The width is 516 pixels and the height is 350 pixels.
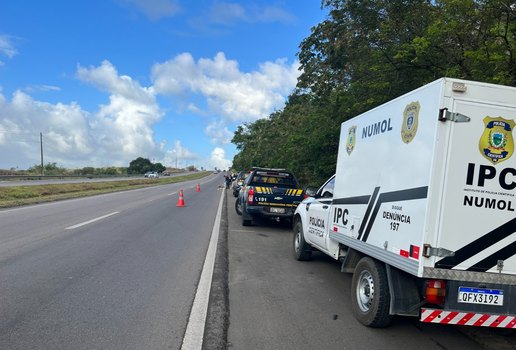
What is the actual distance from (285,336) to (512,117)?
3117mm

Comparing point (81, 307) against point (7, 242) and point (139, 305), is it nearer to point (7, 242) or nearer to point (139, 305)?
point (139, 305)

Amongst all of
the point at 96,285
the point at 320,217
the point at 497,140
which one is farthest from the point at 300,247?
the point at 497,140

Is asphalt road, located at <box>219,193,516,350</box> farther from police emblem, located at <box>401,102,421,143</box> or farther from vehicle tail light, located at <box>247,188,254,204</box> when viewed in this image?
vehicle tail light, located at <box>247,188,254,204</box>

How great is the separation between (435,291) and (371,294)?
34.2 inches

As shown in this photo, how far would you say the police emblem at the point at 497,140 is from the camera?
3.86 m

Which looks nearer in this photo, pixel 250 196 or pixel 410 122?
pixel 410 122

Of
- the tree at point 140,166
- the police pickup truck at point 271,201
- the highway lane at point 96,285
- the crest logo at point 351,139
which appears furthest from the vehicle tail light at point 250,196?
the tree at point 140,166

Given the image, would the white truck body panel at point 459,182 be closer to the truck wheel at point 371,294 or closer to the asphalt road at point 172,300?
the truck wheel at point 371,294

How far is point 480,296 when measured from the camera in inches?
157

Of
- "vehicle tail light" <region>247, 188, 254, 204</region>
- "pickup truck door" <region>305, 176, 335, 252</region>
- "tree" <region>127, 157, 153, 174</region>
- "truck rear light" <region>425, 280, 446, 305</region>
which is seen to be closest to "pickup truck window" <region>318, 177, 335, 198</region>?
"pickup truck door" <region>305, 176, 335, 252</region>

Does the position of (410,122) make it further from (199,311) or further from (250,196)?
(250,196)

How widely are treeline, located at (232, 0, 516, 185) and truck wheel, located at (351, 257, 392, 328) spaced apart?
5039 mm

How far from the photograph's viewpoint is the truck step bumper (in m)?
3.96

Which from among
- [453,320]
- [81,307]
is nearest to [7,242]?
[81,307]
